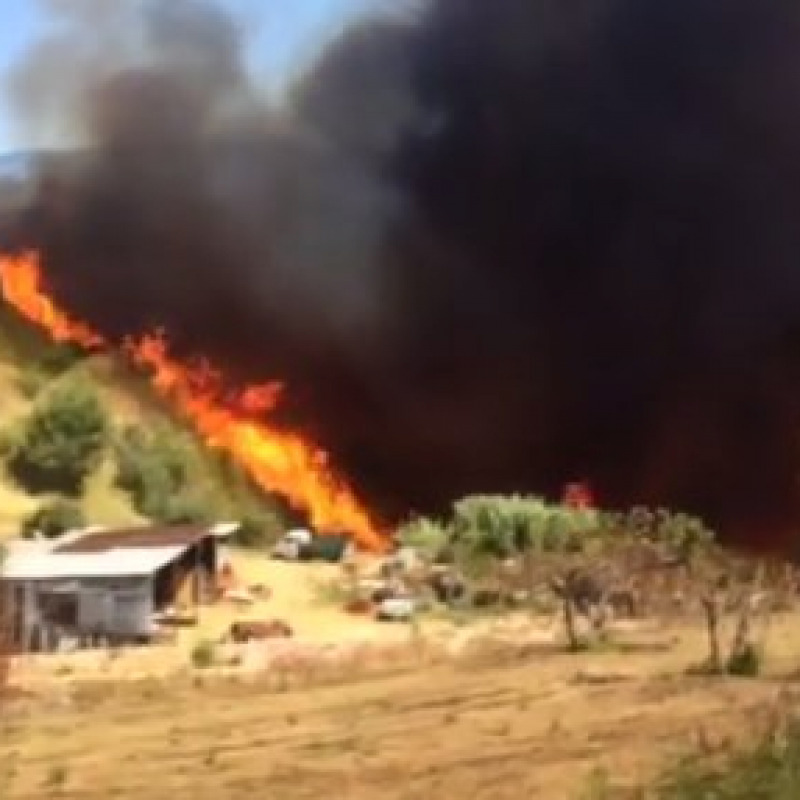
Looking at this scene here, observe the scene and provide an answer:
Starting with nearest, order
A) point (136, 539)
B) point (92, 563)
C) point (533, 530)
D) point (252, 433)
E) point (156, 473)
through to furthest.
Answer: point (92, 563) < point (533, 530) < point (136, 539) < point (252, 433) < point (156, 473)

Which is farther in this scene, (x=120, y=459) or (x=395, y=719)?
(x=120, y=459)

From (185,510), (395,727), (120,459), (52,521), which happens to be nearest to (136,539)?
(185,510)

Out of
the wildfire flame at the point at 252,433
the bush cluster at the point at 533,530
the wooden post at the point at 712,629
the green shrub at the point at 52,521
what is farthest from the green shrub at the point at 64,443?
the wooden post at the point at 712,629

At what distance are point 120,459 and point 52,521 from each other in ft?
10.2

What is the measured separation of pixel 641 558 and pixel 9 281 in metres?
23.9

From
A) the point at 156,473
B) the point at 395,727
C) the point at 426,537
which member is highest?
the point at 156,473

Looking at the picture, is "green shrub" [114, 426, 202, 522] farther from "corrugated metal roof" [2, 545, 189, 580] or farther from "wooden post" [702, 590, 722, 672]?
"wooden post" [702, 590, 722, 672]

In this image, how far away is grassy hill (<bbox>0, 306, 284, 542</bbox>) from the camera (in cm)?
4822

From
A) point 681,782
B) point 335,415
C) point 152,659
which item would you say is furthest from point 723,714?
point 335,415

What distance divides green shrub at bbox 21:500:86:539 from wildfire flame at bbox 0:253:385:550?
3.64 m

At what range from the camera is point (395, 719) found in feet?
93.1

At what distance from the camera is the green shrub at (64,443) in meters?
51.3

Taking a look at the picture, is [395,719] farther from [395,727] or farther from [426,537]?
[426,537]

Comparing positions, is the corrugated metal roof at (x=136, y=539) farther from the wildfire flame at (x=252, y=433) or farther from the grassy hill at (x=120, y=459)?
the grassy hill at (x=120, y=459)
